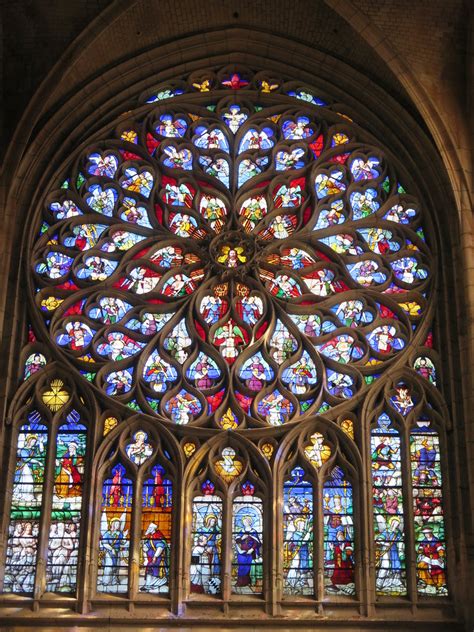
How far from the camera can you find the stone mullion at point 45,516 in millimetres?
14414

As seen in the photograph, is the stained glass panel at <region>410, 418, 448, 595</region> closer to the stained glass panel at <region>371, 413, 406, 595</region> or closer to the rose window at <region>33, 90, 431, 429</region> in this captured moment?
the stained glass panel at <region>371, 413, 406, 595</region>

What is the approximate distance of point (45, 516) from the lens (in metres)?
14.8

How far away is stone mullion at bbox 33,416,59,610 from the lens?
14414 millimetres

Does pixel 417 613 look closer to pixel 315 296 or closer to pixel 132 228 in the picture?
pixel 315 296

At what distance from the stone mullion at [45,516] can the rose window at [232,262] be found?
0.78 metres

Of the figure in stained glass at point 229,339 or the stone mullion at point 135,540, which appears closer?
the stone mullion at point 135,540

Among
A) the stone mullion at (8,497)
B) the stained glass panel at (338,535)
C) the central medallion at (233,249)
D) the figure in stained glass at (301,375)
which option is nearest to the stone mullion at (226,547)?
the stained glass panel at (338,535)

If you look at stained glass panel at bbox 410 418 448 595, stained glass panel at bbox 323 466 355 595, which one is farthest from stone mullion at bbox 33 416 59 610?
stained glass panel at bbox 410 418 448 595

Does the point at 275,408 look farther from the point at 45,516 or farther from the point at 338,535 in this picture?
the point at 45,516

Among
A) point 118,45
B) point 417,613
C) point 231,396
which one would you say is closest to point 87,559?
point 231,396

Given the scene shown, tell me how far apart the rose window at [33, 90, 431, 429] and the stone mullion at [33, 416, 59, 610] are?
2.57ft

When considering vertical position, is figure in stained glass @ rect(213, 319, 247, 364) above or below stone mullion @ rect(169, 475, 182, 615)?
above

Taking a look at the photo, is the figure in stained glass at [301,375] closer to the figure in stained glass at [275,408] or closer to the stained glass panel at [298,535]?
the figure in stained glass at [275,408]

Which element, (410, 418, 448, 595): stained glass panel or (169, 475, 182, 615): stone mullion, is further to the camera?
(410, 418, 448, 595): stained glass panel
